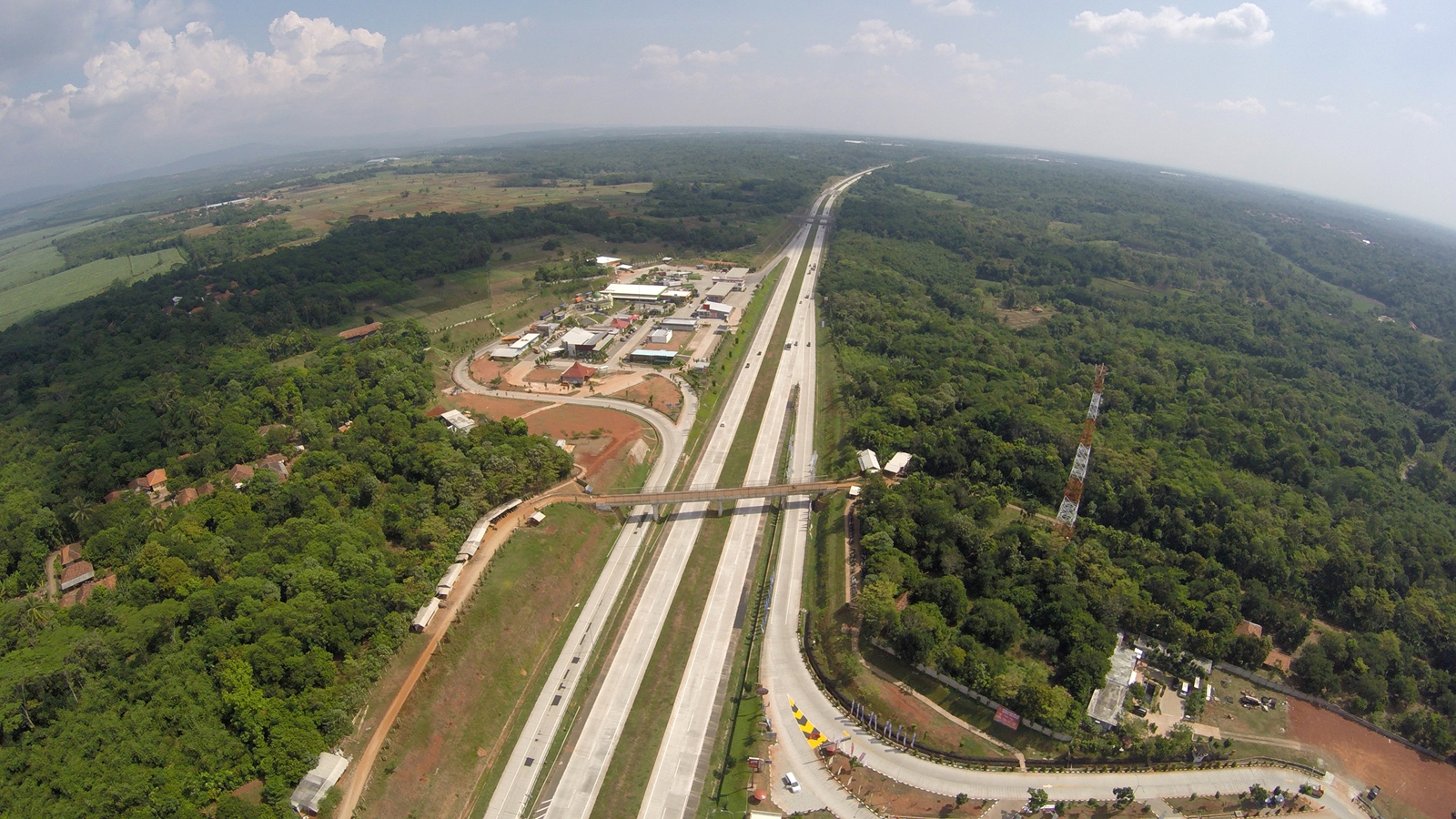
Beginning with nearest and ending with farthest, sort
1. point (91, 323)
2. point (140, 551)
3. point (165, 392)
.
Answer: point (140, 551) < point (165, 392) < point (91, 323)

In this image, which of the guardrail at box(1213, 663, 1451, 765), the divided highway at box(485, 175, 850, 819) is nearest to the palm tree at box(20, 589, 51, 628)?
the divided highway at box(485, 175, 850, 819)

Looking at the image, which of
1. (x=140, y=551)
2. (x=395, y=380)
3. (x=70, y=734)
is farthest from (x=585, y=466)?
(x=70, y=734)

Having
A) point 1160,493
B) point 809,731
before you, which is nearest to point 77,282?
point 809,731

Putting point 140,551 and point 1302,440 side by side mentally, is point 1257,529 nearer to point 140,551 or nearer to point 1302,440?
point 1302,440

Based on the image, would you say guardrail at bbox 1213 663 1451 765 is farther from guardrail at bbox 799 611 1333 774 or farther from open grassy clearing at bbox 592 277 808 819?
open grassy clearing at bbox 592 277 808 819

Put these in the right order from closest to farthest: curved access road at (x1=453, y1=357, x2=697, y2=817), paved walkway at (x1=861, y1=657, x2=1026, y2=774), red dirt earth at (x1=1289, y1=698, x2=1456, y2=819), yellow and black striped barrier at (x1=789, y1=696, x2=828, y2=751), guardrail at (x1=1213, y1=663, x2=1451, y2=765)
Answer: paved walkway at (x1=861, y1=657, x2=1026, y2=774), curved access road at (x1=453, y1=357, x2=697, y2=817), red dirt earth at (x1=1289, y1=698, x2=1456, y2=819), yellow and black striped barrier at (x1=789, y1=696, x2=828, y2=751), guardrail at (x1=1213, y1=663, x2=1451, y2=765)

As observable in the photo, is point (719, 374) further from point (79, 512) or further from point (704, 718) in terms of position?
point (79, 512)
